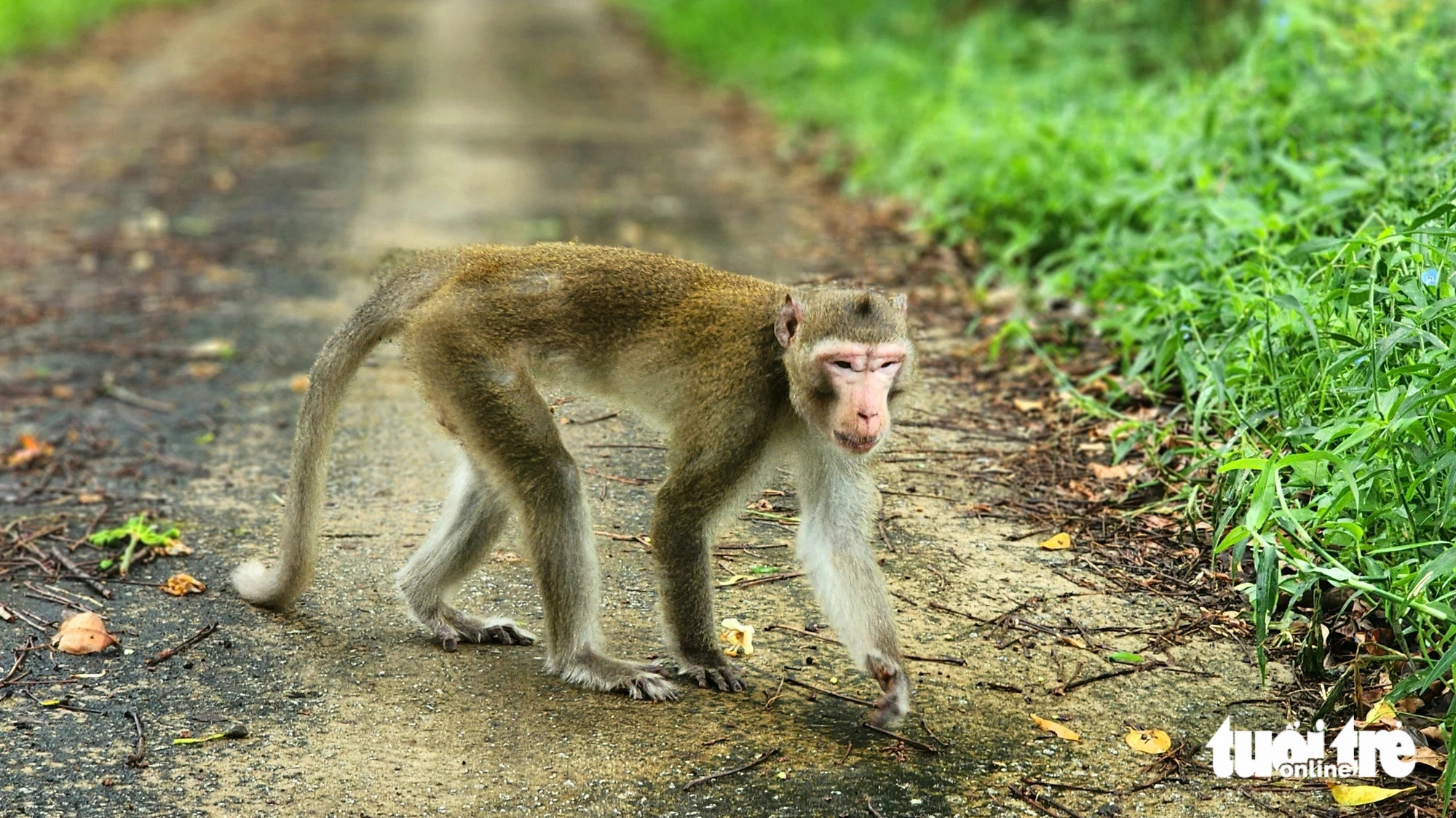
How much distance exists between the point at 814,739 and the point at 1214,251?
3776 mm

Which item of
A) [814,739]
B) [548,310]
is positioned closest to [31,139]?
[548,310]

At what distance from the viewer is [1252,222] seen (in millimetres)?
6871

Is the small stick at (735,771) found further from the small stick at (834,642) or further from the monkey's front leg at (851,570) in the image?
the small stick at (834,642)

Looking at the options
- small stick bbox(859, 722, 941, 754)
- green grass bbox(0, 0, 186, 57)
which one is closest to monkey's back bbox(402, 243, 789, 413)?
small stick bbox(859, 722, 941, 754)

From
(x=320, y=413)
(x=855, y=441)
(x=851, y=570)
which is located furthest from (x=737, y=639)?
(x=320, y=413)

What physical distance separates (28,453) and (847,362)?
412cm

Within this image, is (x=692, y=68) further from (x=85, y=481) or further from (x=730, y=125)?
(x=85, y=481)

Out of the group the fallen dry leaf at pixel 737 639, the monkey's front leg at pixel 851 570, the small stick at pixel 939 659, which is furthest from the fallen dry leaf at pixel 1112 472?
the fallen dry leaf at pixel 737 639

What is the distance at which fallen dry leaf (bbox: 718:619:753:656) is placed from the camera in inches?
193

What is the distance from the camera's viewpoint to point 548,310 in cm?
472

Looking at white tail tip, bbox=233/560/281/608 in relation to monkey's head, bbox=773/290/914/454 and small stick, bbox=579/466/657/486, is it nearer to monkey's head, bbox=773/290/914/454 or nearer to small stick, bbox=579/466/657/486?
small stick, bbox=579/466/657/486

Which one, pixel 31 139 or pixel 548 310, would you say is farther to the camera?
pixel 31 139

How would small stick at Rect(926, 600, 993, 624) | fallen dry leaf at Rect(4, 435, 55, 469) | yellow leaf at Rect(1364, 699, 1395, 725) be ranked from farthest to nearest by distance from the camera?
fallen dry leaf at Rect(4, 435, 55, 469)
small stick at Rect(926, 600, 993, 624)
yellow leaf at Rect(1364, 699, 1395, 725)

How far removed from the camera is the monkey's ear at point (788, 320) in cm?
444
